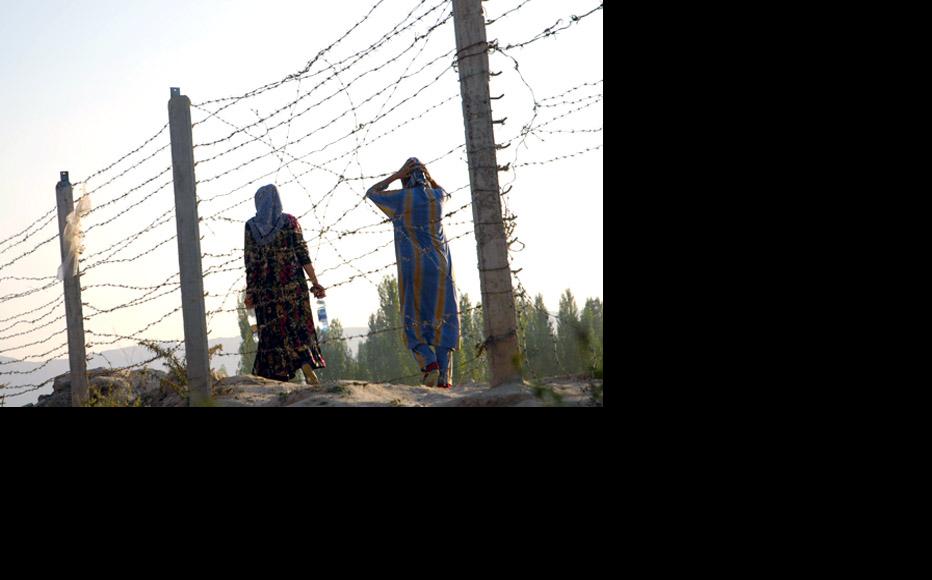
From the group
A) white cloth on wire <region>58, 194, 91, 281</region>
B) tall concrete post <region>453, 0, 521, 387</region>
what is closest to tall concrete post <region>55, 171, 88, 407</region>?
white cloth on wire <region>58, 194, 91, 281</region>

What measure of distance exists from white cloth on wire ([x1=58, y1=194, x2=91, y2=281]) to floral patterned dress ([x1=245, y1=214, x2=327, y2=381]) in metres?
1.19

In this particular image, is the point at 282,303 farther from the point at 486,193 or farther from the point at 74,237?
the point at 486,193

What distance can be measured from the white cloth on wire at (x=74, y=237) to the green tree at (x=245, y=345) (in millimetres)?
1220

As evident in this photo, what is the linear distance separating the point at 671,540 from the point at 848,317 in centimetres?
38

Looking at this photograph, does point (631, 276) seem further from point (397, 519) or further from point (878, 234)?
point (397, 519)

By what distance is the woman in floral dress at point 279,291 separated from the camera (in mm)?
6918

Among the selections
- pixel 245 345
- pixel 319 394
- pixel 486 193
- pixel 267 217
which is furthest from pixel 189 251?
pixel 245 345

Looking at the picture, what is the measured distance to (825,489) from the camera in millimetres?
1172

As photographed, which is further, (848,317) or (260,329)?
(260,329)

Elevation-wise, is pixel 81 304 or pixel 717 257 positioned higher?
pixel 81 304

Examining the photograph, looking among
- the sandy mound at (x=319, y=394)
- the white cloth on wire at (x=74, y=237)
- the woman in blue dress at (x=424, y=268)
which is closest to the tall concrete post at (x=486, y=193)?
the sandy mound at (x=319, y=394)

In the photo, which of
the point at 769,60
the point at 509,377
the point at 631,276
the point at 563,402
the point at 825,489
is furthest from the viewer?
the point at 509,377

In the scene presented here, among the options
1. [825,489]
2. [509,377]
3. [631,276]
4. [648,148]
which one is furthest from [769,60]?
[509,377]

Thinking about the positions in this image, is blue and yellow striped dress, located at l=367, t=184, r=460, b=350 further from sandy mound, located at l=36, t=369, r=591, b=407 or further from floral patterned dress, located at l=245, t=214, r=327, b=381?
floral patterned dress, located at l=245, t=214, r=327, b=381
